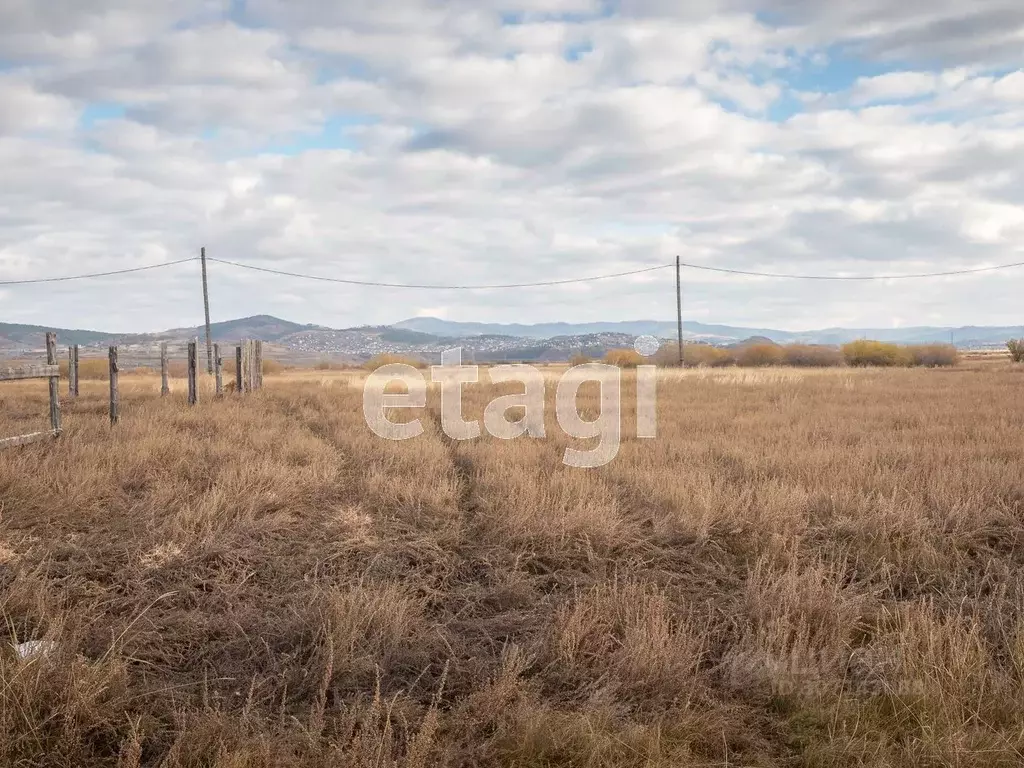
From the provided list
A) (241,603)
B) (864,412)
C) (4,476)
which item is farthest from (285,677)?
(864,412)

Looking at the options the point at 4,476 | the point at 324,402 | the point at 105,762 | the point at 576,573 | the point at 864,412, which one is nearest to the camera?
the point at 105,762

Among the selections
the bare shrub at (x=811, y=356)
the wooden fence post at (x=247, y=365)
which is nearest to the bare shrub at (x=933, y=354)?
the bare shrub at (x=811, y=356)

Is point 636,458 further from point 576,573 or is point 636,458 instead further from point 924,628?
point 924,628

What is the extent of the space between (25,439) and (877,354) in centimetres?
5663

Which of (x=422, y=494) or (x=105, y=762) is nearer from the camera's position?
(x=105, y=762)

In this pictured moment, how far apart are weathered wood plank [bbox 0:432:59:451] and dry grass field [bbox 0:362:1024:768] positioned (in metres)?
0.47

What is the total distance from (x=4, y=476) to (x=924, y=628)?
8.28 metres

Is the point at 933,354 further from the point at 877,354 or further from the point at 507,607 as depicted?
the point at 507,607

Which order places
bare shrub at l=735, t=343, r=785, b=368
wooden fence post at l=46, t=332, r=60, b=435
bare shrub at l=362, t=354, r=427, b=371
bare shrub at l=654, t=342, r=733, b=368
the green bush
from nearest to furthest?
wooden fence post at l=46, t=332, r=60, b=435
bare shrub at l=362, t=354, r=427, b=371
the green bush
bare shrub at l=654, t=342, r=733, b=368
bare shrub at l=735, t=343, r=785, b=368

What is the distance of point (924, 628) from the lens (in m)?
4.47

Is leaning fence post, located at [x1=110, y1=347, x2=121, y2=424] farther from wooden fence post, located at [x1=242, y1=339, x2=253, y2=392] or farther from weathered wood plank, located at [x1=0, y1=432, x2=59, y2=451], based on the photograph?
wooden fence post, located at [x1=242, y1=339, x2=253, y2=392]

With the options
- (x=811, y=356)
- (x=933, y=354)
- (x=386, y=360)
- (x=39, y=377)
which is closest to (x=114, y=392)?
(x=39, y=377)

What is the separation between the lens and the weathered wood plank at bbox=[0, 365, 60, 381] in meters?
9.17

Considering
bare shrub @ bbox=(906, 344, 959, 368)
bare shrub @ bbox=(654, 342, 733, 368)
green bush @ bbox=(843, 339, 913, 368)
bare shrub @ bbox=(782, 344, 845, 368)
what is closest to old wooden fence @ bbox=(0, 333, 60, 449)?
bare shrub @ bbox=(654, 342, 733, 368)
